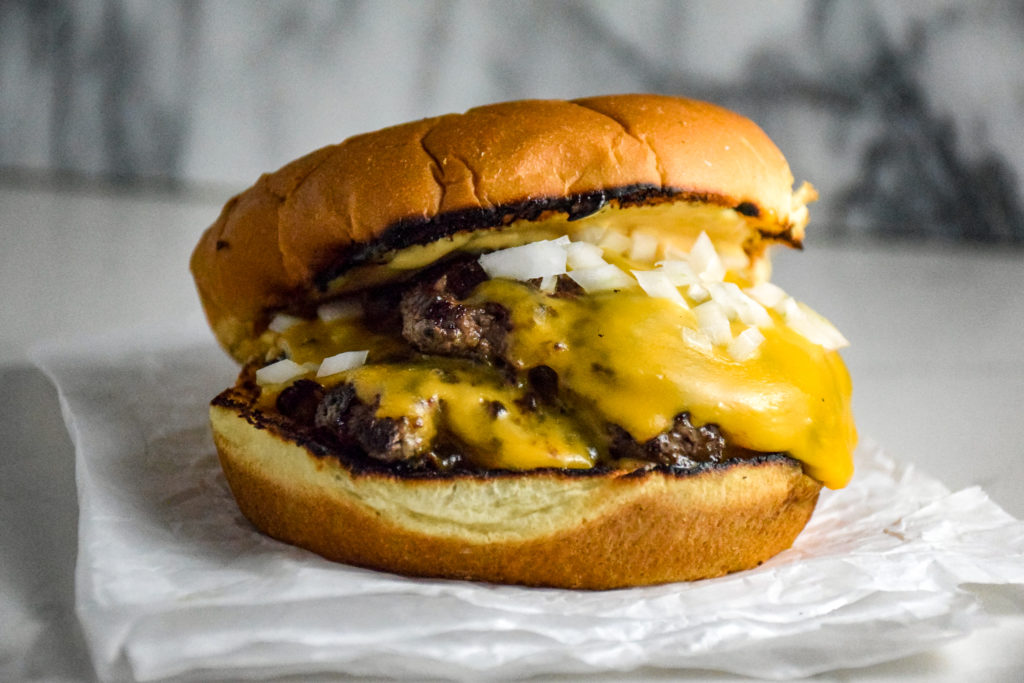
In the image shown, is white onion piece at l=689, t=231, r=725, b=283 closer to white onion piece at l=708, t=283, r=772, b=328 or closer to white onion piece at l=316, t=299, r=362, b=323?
white onion piece at l=708, t=283, r=772, b=328

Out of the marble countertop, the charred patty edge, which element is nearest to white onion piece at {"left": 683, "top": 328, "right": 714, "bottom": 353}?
the charred patty edge

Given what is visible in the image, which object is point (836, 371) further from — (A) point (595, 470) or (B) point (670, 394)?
(A) point (595, 470)

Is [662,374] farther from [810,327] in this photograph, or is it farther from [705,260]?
[810,327]

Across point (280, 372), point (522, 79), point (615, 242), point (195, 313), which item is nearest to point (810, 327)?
point (615, 242)

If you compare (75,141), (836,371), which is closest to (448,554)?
(836,371)

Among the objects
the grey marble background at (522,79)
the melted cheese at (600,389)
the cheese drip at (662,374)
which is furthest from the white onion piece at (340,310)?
the grey marble background at (522,79)
